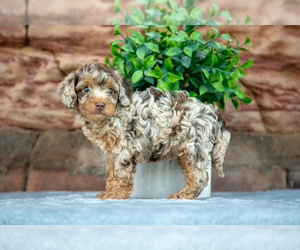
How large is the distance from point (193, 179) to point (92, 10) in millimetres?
1142

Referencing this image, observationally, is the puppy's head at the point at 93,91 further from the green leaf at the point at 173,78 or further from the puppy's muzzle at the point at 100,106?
the green leaf at the point at 173,78

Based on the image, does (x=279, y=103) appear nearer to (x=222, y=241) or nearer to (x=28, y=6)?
(x=28, y=6)

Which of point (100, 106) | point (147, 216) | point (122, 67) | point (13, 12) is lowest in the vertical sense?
point (147, 216)

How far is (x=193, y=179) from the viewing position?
2.68 meters

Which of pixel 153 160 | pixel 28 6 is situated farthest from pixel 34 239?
pixel 28 6

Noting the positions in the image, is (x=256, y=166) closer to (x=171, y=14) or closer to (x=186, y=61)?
(x=186, y=61)

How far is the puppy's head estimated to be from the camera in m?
2.52

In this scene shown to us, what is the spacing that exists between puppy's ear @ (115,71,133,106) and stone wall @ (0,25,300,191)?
1.29 m

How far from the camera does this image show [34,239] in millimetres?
1701

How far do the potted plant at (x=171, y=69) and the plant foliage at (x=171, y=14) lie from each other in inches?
0.8

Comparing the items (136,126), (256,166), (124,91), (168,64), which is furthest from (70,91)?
(256,166)

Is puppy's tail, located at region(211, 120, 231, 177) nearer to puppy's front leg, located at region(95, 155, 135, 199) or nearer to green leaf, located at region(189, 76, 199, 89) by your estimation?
green leaf, located at region(189, 76, 199, 89)

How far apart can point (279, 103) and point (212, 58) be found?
129 centimetres

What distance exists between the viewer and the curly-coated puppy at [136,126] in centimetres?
256
